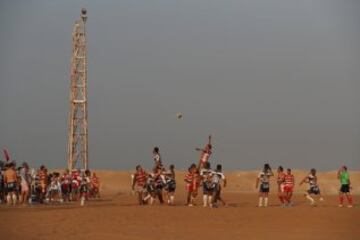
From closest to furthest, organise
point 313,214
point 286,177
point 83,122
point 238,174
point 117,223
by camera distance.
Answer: point 117,223 < point 313,214 < point 286,177 < point 83,122 < point 238,174

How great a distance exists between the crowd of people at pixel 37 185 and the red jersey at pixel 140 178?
2486 mm

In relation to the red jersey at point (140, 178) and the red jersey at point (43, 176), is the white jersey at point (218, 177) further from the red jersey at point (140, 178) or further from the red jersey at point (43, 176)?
the red jersey at point (43, 176)

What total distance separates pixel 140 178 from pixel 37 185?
16.5ft

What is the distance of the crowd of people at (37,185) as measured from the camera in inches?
1246

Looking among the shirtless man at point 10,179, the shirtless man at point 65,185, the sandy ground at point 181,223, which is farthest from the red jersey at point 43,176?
the sandy ground at point 181,223

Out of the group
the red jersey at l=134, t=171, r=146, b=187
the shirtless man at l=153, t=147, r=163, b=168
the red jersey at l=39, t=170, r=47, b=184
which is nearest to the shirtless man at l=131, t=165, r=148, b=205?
the red jersey at l=134, t=171, r=146, b=187

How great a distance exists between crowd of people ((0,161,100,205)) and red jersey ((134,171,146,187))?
249cm

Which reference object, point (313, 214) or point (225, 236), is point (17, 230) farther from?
point (313, 214)

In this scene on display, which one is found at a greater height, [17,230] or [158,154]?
[158,154]

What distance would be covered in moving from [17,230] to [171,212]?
737 cm

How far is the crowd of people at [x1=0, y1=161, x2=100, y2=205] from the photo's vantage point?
31656mm

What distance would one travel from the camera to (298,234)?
20219 mm

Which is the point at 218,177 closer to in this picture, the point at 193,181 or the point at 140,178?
the point at 193,181

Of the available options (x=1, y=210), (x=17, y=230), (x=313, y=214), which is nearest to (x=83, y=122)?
(x=1, y=210)
